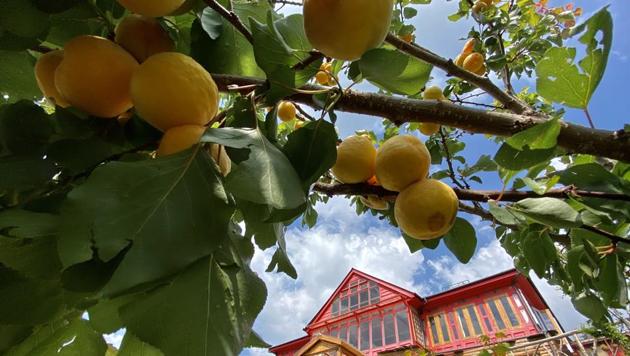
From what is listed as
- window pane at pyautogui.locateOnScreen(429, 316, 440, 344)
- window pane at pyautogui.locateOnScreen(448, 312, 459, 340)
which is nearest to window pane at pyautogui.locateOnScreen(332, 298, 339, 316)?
window pane at pyautogui.locateOnScreen(429, 316, 440, 344)

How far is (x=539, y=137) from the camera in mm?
841

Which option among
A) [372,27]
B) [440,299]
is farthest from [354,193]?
[440,299]

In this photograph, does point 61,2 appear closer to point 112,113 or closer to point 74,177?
→ point 112,113

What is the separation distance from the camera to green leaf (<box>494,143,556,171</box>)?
0.89 meters

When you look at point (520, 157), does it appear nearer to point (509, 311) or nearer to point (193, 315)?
point (193, 315)

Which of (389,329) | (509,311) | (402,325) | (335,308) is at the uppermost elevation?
(335,308)

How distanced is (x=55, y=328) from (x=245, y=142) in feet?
1.82

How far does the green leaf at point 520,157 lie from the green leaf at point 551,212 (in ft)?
0.53

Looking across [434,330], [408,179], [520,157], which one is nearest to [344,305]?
[434,330]

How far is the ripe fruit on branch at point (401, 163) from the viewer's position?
3.42 ft

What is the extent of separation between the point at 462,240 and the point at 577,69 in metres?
0.64

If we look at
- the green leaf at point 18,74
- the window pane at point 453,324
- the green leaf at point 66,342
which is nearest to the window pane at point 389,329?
the window pane at point 453,324

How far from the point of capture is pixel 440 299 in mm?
16812

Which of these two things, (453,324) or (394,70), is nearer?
(394,70)
